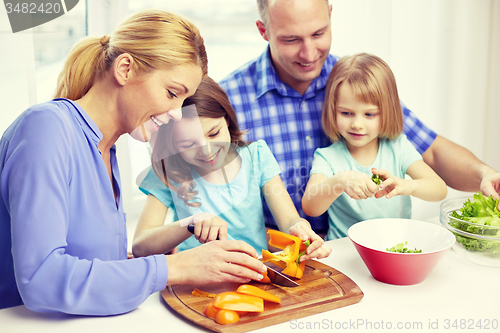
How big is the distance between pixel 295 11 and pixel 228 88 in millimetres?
396

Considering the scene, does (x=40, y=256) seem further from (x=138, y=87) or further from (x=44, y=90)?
(x=44, y=90)

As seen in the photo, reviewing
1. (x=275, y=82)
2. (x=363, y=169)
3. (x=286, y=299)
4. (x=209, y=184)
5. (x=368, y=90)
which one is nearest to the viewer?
(x=286, y=299)

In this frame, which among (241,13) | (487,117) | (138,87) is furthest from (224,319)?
(487,117)

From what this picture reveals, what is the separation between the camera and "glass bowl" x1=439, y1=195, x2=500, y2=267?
1.00 metres

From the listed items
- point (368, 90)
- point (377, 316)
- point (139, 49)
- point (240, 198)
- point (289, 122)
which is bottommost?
point (377, 316)

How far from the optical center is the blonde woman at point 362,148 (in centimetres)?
137

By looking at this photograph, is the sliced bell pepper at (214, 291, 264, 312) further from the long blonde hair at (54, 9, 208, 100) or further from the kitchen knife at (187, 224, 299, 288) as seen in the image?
the long blonde hair at (54, 9, 208, 100)

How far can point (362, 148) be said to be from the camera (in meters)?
1.51

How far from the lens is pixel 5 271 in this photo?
910 millimetres

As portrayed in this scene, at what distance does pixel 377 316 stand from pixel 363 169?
0.73m

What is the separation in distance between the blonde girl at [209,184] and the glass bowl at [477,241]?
35 cm

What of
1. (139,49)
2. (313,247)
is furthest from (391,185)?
(139,49)

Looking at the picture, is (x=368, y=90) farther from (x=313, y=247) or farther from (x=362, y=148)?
(x=313, y=247)

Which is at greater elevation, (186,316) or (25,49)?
(25,49)
